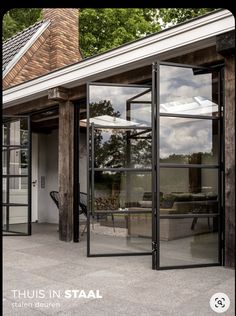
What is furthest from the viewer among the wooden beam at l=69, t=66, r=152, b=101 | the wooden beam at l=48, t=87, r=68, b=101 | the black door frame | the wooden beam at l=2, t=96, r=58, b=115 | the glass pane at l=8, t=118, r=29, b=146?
the glass pane at l=8, t=118, r=29, b=146

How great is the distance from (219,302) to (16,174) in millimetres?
5228

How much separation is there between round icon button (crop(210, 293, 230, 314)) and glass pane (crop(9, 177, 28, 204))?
4840 mm

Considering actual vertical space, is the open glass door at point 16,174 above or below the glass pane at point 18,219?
above

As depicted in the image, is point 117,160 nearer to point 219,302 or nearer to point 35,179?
point 219,302

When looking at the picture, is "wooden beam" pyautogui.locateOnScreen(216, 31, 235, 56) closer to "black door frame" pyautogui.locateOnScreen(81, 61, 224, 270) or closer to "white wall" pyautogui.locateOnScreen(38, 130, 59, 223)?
"black door frame" pyautogui.locateOnScreen(81, 61, 224, 270)

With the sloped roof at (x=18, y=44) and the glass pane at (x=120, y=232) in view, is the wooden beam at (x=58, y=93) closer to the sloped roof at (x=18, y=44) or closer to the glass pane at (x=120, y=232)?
the glass pane at (x=120, y=232)

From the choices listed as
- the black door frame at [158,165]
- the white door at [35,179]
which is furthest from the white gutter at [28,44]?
the black door frame at [158,165]

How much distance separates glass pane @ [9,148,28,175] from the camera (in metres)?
7.35

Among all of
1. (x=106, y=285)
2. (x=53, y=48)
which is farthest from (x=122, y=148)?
(x=53, y=48)

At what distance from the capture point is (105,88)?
5.27 metres

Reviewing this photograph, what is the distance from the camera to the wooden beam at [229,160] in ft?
14.0

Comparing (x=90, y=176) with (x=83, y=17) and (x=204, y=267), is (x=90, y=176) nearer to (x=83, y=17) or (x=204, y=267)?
(x=204, y=267)

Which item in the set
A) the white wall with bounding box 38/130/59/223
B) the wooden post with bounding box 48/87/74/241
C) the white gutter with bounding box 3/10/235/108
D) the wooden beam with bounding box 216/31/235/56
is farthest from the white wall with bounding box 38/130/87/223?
the wooden beam with bounding box 216/31/235/56

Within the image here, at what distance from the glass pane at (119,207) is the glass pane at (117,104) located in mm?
759
